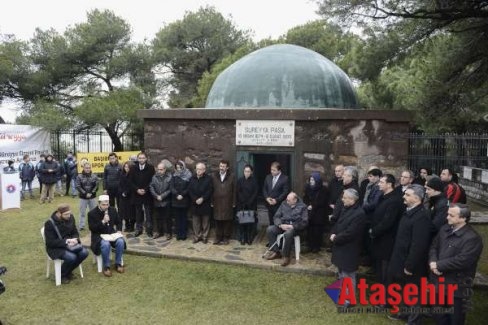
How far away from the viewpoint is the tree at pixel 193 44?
2492 cm

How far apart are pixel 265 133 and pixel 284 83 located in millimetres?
1561

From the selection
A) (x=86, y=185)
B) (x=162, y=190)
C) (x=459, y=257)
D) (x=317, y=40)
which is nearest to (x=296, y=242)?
(x=162, y=190)

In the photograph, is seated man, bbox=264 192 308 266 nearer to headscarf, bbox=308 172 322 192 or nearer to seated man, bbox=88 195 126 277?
headscarf, bbox=308 172 322 192

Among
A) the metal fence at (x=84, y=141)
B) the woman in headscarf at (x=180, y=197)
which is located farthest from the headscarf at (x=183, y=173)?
the metal fence at (x=84, y=141)

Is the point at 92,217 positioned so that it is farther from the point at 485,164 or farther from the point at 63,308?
the point at 485,164

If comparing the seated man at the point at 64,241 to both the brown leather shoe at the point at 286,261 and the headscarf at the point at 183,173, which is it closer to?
the headscarf at the point at 183,173

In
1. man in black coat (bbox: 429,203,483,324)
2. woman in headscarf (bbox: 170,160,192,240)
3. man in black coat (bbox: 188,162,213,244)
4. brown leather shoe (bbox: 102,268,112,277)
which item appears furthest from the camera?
woman in headscarf (bbox: 170,160,192,240)

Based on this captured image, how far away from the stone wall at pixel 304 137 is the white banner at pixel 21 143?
26.9 feet

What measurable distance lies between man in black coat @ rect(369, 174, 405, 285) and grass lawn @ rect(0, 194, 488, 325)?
808 mm

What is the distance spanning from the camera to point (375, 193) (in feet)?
20.2

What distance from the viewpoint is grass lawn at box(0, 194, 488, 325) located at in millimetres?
5189

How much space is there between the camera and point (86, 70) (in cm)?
2002

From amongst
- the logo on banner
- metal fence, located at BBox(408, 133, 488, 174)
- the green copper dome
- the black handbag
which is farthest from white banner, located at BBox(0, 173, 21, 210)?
metal fence, located at BBox(408, 133, 488, 174)

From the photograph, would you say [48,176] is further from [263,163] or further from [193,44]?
[193,44]
